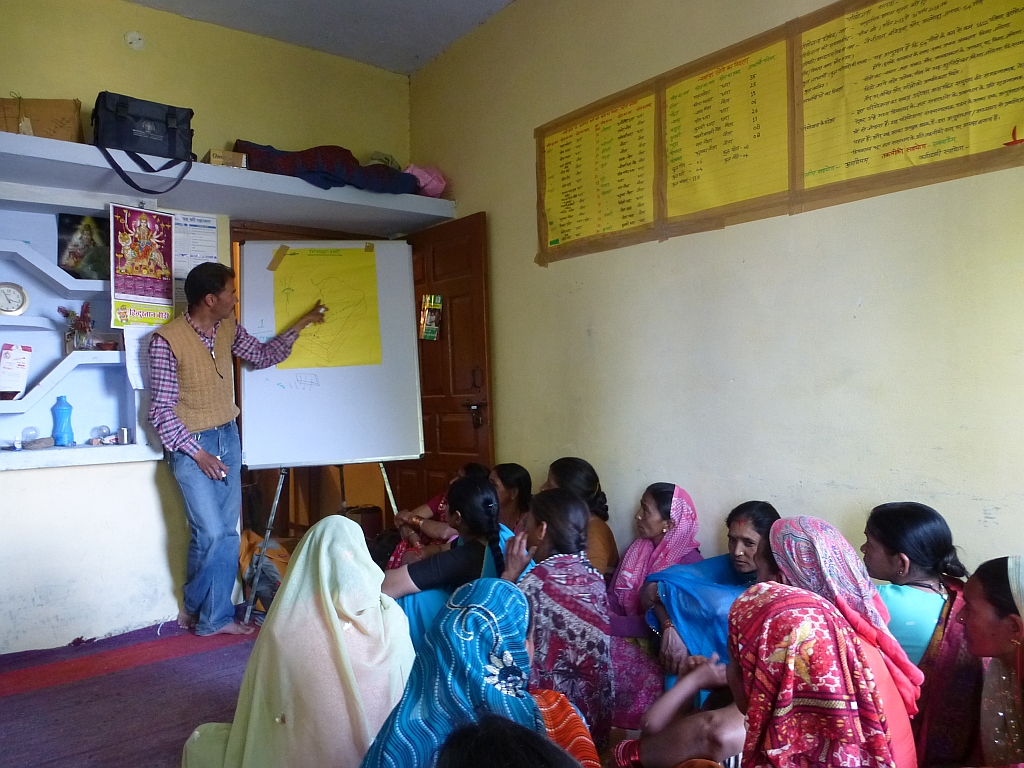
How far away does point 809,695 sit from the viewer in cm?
117

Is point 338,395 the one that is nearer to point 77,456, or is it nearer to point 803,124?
point 77,456

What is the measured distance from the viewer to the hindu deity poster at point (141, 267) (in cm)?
325

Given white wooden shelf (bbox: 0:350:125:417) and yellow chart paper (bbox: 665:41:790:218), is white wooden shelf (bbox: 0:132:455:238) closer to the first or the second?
white wooden shelf (bbox: 0:350:125:417)

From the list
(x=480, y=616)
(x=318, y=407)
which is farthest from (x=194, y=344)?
(x=480, y=616)

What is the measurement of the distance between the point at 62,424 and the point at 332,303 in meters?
1.32

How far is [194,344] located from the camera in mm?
3277

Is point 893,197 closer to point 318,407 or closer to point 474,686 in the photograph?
point 474,686

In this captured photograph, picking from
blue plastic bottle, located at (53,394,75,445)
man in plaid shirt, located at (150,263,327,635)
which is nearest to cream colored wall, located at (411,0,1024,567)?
man in plaid shirt, located at (150,263,327,635)

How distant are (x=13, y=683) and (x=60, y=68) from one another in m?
2.68

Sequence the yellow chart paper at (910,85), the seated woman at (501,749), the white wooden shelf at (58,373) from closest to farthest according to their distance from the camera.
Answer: the seated woman at (501,749), the yellow chart paper at (910,85), the white wooden shelf at (58,373)

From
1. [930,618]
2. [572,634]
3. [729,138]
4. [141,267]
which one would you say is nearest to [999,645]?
[930,618]

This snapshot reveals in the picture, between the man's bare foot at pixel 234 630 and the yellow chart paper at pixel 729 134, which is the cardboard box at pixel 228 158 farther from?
the man's bare foot at pixel 234 630

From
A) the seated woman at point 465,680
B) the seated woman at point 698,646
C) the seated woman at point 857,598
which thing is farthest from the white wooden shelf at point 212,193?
the seated woman at point 857,598

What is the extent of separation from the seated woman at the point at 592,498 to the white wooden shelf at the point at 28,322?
2307 millimetres
